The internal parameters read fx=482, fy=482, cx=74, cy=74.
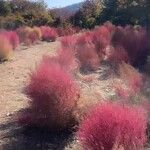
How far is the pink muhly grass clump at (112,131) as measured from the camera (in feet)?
17.1

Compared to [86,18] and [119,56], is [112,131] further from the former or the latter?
[86,18]

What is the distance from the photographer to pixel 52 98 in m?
7.03

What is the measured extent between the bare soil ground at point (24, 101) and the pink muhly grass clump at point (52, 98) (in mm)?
186

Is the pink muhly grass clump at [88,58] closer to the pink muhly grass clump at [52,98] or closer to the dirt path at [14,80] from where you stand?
the dirt path at [14,80]

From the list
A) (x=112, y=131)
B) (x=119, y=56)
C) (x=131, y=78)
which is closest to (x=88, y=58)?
(x=119, y=56)

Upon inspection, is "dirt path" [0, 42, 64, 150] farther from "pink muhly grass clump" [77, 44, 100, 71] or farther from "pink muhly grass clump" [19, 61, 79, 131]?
"pink muhly grass clump" [77, 44, 100, 71]

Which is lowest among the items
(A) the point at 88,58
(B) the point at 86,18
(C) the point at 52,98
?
(B) the point at 86,18

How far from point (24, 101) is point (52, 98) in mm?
2610

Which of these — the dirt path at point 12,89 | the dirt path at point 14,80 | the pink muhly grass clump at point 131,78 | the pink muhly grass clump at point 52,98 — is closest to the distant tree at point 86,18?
the dirt path at point 14,80

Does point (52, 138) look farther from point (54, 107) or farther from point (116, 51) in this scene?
point (116, 51)

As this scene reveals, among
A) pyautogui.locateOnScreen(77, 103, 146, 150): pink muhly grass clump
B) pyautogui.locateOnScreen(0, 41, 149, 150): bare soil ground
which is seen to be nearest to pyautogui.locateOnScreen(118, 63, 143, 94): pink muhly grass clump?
pyautogui.locateOnScreen(0, 41, 149, 150): bare soil ground

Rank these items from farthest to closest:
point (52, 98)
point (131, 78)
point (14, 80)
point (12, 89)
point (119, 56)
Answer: point (119, 56)
point (14, 80)
point (131, 78)
point (12, 89)
point (52, 98)

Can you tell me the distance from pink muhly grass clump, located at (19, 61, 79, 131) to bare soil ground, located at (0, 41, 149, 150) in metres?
Answer: 0.19

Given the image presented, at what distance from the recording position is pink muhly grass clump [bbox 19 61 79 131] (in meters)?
7.04
